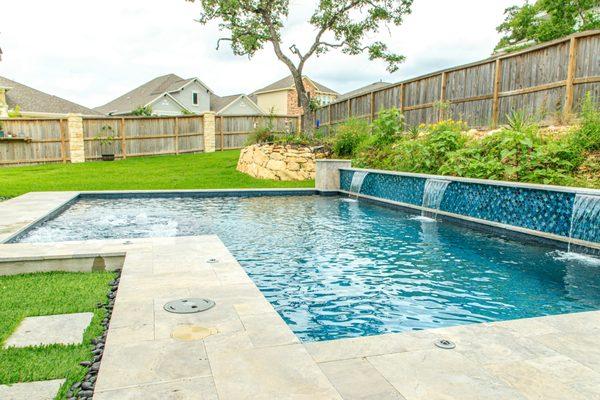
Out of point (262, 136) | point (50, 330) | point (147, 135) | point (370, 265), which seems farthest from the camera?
point (147, 135)

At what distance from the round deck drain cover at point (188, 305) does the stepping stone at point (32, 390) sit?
850 millimetres

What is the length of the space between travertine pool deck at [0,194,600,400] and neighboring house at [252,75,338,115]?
37.6m

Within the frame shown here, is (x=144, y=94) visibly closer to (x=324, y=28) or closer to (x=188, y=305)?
(x=324, y=28)

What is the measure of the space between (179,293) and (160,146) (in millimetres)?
19349

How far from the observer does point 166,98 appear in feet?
115

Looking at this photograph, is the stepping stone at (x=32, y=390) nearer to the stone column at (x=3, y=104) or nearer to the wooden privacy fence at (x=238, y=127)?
the wooden privacy fence at (x=238, y=127)

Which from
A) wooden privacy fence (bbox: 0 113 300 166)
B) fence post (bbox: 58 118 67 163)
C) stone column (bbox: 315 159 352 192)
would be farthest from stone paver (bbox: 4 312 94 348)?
fence post (bbox: 58 118 67 163)

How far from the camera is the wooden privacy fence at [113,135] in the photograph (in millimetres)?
19031

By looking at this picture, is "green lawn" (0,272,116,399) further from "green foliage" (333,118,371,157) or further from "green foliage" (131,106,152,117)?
"green foliage" (131,106,152,117)

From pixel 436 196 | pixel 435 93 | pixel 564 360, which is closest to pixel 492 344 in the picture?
pixel 564 360

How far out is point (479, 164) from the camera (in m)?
8.19

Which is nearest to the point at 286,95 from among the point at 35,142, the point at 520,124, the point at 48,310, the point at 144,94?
the point at 144,94

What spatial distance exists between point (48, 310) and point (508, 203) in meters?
6.26

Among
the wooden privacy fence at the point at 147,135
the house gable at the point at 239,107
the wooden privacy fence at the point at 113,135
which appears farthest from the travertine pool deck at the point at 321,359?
the house gable at the point at 239,107
